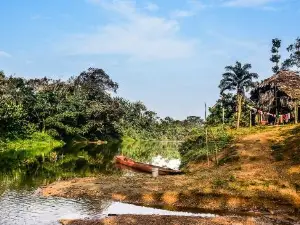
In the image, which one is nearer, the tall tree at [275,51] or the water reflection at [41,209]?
the water reflection at [41,209]

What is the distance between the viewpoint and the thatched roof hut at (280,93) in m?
43.2

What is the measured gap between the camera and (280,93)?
148 ft

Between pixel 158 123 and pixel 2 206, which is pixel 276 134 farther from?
pixel 158 123

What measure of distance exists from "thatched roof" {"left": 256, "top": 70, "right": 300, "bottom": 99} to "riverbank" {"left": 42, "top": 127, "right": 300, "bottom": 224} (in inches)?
609

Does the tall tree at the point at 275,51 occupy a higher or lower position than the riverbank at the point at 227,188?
higher

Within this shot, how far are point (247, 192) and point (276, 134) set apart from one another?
14.5 m

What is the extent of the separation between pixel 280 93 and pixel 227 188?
1071 inches

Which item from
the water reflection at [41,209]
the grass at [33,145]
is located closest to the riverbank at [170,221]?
the water reflection at [41,209]

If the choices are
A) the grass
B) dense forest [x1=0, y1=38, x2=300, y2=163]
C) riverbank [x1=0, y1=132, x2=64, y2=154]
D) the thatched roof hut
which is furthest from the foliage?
riverbank [x1=0, y1=132, x2=64, y2=154]

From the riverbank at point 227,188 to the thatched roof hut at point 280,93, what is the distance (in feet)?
50.0

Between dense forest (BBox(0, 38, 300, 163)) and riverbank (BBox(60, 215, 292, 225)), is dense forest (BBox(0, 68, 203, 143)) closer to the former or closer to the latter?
dense forest (BBox(0, 38, 300, 163))

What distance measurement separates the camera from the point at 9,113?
167 feet

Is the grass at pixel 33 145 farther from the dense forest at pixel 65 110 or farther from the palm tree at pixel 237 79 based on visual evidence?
the palm tree at pixel 237 79

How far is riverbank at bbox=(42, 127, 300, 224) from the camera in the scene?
19062 millimetres
